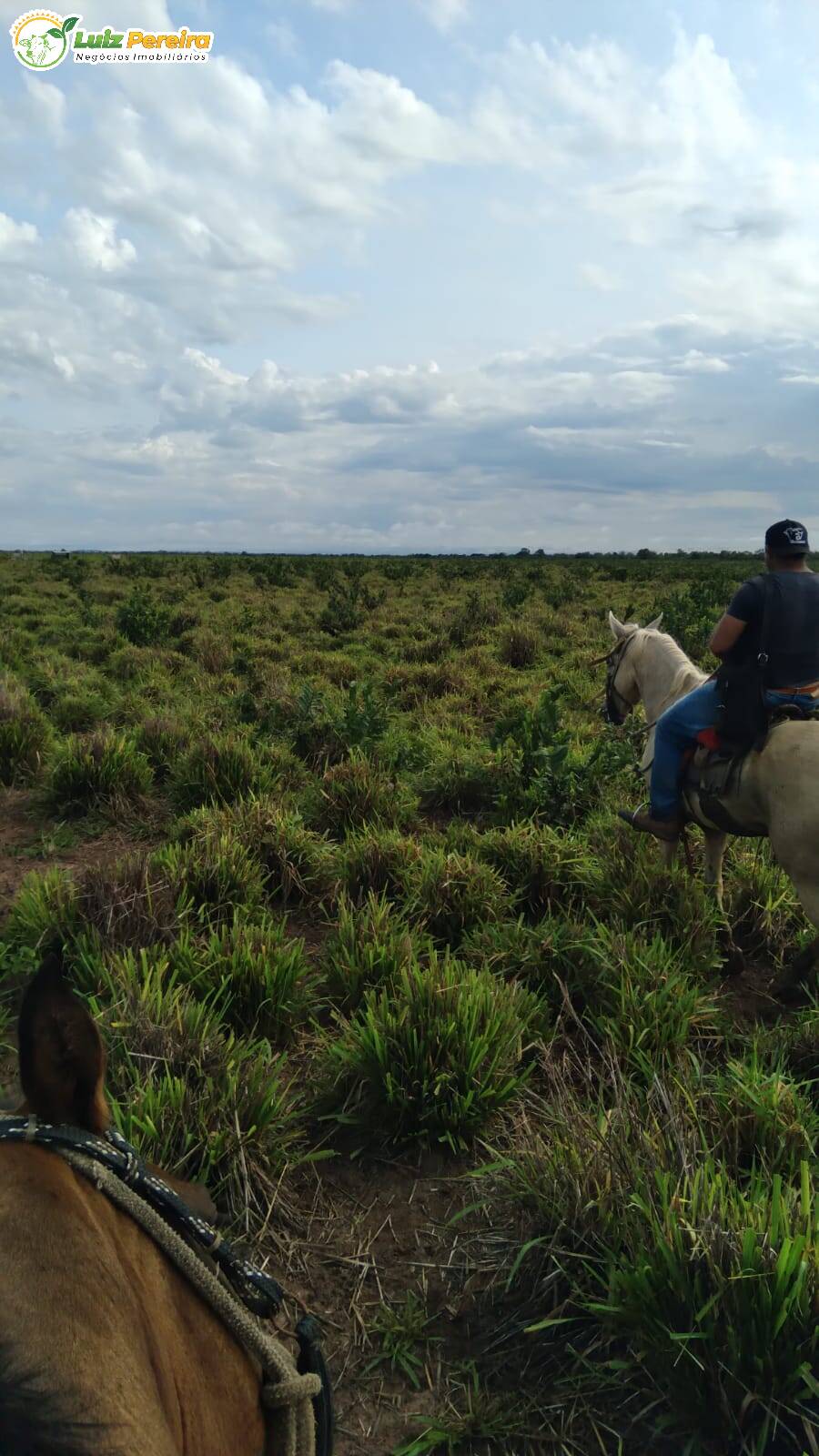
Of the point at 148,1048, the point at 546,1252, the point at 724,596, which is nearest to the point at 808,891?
the point at 546,1252

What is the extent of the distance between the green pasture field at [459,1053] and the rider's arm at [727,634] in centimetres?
138

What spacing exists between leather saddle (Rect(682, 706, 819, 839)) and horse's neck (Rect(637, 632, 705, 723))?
0.78 meters

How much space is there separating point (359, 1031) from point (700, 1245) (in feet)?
4.72

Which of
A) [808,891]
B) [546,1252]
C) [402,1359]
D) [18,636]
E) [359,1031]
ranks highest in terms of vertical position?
[18,636]

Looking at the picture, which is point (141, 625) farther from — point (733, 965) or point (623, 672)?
point (733, 965)

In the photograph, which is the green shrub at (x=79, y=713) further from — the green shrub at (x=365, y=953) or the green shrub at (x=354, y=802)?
the green shrub at (x=365, y=953)

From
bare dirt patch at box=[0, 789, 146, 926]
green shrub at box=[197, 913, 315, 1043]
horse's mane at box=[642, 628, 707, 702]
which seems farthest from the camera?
bare dirt patch at box=[0, 789, 146, 926]

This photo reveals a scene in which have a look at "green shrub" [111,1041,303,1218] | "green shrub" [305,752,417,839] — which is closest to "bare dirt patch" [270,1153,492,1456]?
"green shrub" [111,1041,303,1218]

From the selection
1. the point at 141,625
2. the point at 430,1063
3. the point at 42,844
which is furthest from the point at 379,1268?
the point at 141,625

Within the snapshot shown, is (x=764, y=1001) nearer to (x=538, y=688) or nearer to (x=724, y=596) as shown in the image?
(x=538, y=688)

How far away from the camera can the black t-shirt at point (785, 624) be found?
3510 mm

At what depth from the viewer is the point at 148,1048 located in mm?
2881

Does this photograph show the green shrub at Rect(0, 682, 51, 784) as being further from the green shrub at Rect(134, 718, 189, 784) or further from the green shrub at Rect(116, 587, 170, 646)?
the green shrub at Rect(116, 587, 170, 646)

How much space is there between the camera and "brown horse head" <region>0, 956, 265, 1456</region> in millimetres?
656
